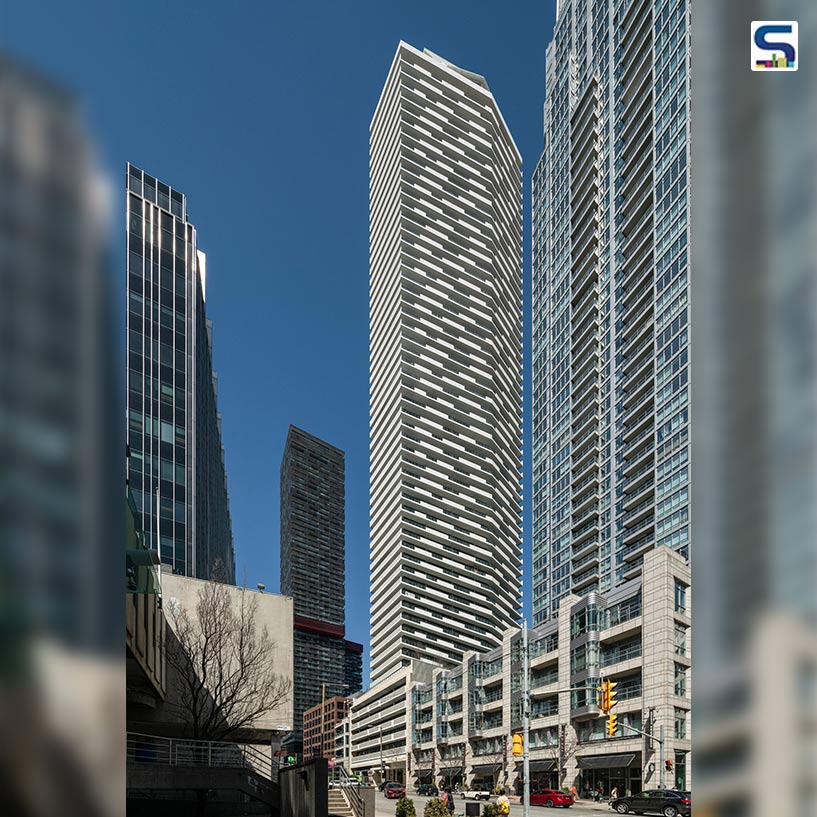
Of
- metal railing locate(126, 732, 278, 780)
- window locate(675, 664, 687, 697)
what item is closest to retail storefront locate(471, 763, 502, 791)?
window locate(675, 664, 687, 697)

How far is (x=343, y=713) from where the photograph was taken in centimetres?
16175

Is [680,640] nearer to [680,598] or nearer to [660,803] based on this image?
[680,598]

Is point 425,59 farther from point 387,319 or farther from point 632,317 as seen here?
point 632,317

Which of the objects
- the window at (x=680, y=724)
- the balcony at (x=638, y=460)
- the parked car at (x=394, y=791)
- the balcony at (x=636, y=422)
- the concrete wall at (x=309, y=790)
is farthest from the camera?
the balcony at (x=636, y=422)

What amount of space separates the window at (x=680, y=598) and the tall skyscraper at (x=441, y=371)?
2800 inches

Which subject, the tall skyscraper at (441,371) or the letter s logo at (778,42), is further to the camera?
the tall skyscraper at (441,371)

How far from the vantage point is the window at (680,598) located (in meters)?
42.2

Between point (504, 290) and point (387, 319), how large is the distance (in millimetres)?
22721

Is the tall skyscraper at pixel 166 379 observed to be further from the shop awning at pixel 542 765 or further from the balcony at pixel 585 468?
the balcony at pixel 585 468

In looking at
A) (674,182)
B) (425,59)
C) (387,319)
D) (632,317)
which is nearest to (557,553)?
(632,317)

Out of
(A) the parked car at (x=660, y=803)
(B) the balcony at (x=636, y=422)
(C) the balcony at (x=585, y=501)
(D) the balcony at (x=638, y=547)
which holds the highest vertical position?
(B) the balcony at (x=636, y=422)

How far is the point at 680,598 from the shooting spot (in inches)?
1674

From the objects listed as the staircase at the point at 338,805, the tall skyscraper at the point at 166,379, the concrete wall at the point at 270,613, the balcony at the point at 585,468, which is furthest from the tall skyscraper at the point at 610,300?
the staircase at the point at 338,805

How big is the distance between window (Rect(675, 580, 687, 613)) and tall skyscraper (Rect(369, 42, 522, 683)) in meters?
71.1
